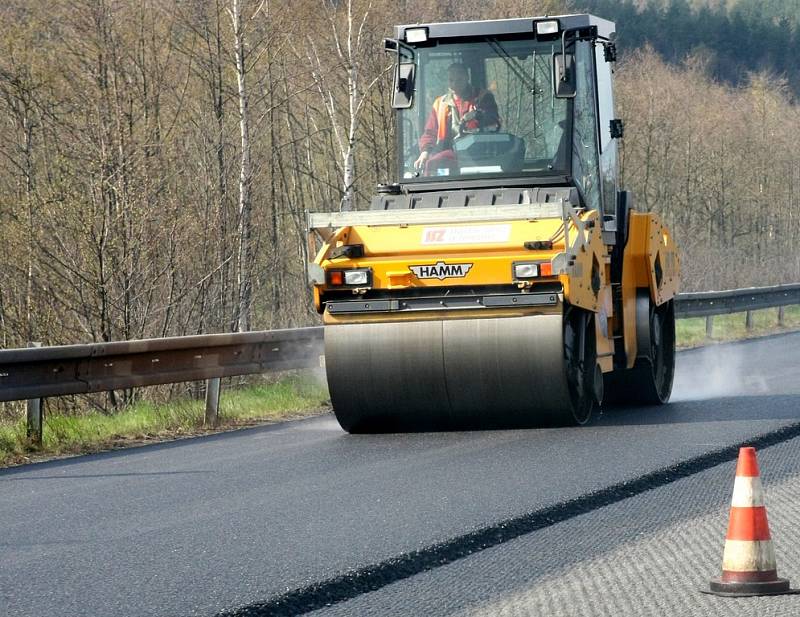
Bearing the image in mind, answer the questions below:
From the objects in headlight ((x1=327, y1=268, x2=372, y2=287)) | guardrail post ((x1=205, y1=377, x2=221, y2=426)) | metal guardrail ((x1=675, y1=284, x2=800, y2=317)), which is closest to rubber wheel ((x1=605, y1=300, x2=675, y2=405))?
headlight ((x1=327, y1=268, x2=372, y2=287))

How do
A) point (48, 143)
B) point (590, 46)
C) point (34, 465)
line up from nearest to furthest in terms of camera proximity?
point (34, 465) < point (590, 46) < point (48, 143)

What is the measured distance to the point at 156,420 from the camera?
11.6 m

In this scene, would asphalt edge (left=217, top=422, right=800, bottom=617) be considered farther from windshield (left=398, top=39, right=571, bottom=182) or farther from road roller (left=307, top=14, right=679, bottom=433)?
windshield (left=398, top=39, right=571, bottom=182)

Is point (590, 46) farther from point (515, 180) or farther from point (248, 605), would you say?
point (248, 605)

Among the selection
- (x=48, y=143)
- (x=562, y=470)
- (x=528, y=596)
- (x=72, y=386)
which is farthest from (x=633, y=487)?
(x=48, y=143)

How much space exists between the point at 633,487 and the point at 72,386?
4.78 meters

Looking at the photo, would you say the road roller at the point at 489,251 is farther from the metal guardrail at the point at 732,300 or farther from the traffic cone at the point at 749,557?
the metal guardrail at the point at 732,300

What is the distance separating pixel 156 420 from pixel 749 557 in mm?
7449

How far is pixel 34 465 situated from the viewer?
9305mm

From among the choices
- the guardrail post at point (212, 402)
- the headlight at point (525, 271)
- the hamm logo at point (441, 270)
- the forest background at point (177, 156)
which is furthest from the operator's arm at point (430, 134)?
the guardrail post at point (212, 402)

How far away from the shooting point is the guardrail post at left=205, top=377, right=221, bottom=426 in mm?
11766

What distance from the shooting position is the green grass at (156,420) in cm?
1018

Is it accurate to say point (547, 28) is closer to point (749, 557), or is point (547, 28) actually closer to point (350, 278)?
point (350, 278)

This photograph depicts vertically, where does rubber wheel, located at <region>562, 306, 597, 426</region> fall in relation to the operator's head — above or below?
below
